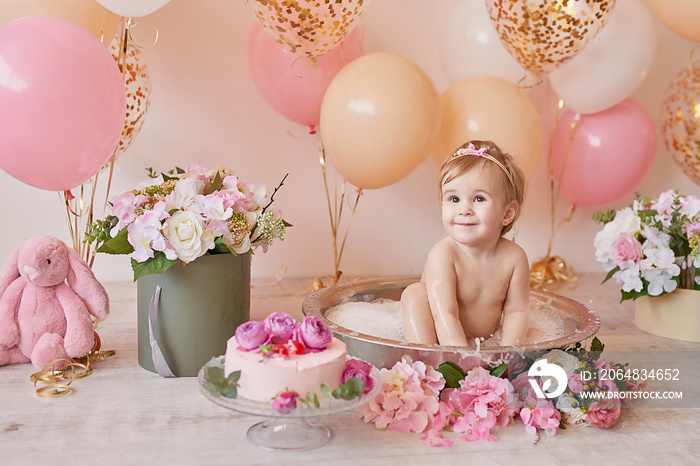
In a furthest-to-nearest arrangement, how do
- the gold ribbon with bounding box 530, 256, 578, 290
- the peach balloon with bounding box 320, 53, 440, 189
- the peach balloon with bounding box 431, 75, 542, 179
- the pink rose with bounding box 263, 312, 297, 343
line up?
the gold ribbon with bounding box 530, 256, 578, 290, the peach balloon with bounding box 431, 75, 542, 179, the peach balloon with bounding box 320, 53, 440, 189, the pink rose with bounding box 263, 312, 297, 343

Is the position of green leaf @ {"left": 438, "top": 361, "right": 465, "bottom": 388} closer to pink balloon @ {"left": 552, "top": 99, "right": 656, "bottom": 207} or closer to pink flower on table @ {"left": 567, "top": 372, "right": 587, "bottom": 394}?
pink flower on table @ {"left": 567, "top": 372, "right": 587, "bottom": 394}

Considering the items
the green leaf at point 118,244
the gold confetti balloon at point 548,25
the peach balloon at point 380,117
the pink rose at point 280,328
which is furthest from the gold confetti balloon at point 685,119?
the green leaf at point 118,244

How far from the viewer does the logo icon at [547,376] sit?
1.47m

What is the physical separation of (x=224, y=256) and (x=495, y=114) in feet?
2.99

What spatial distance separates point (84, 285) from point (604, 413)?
118 centimetres

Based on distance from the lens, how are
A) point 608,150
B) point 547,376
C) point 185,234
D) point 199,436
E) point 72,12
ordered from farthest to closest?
point 608,150 < point 72,12 < point 185,234 < point 547,376 < point 199,436

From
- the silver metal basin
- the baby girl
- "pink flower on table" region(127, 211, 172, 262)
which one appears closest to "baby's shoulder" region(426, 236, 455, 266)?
the baby girl

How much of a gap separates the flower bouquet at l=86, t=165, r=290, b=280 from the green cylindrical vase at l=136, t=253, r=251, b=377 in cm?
4

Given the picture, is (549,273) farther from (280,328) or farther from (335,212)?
(280,328)

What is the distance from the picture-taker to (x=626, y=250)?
6.71ft

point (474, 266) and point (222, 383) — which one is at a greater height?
point (474, 266)

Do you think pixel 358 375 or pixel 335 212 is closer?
pixel 358 375

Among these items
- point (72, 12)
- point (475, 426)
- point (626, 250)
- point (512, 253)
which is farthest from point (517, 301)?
point (72, 12)

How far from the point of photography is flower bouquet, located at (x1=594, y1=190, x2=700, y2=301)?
6.59 feet
